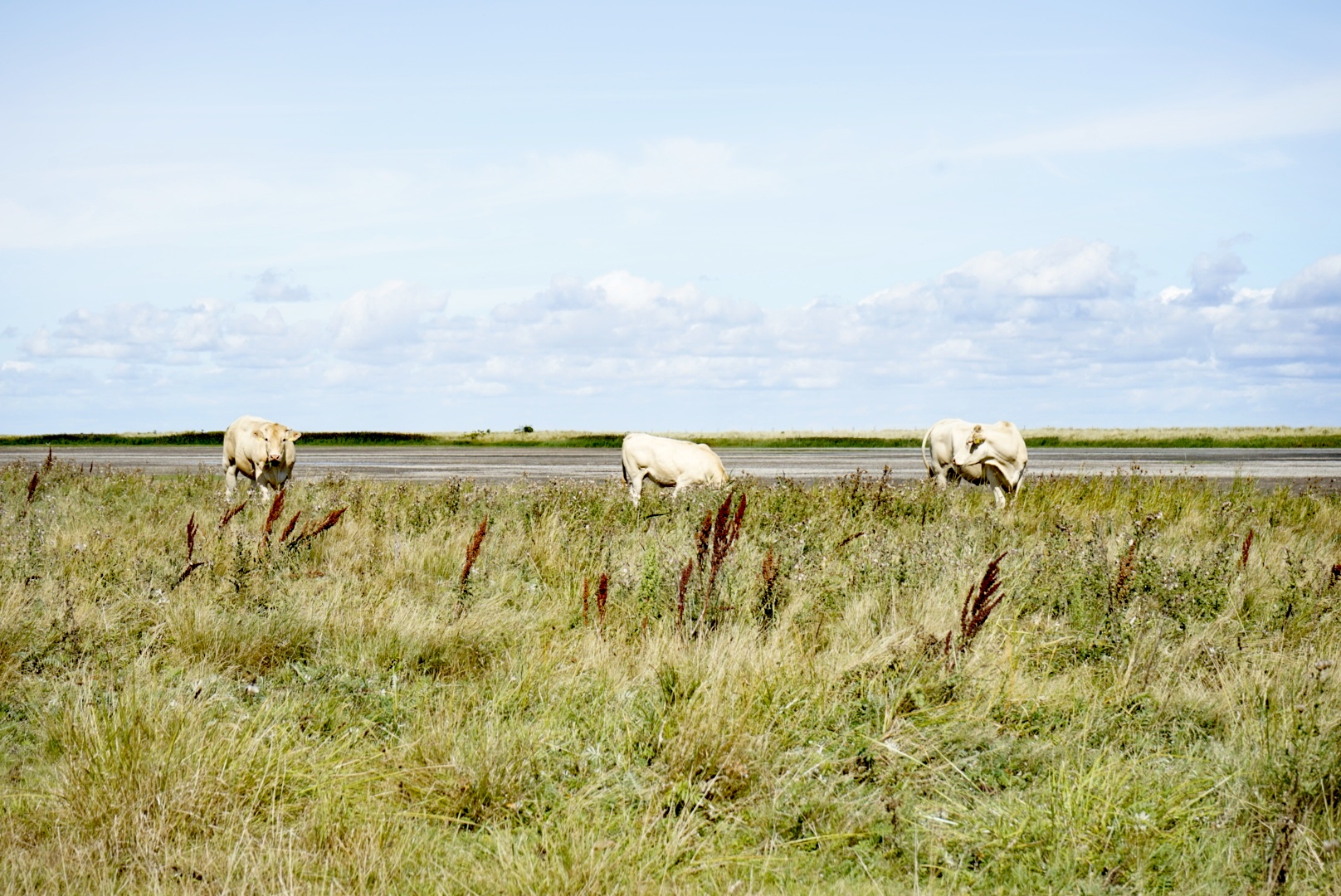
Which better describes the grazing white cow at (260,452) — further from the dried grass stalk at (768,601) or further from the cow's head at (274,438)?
the dried grass stalk at (768,601)

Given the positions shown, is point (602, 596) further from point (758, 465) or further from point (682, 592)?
point (758, 465)

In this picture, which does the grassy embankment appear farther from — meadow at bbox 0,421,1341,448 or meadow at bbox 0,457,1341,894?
meadow at bbox 0,457,1341,894

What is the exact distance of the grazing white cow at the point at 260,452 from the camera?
1652 cm

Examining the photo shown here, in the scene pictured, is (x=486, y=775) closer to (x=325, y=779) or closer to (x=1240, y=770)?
(x=325, y=779)

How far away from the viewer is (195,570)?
7.34 meters

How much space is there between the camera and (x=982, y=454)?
16656 mm

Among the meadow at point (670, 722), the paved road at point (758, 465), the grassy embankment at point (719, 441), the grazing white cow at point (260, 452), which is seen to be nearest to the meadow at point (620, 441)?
the grassy embankment at point (719, 441)

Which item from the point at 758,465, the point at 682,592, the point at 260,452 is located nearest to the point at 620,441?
the point at 758,465

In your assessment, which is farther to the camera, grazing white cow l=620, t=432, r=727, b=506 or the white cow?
the white cow

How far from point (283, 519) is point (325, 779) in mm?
7485

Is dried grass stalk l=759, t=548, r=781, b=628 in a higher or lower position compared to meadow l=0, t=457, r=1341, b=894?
higher

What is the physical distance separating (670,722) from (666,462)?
11.7m

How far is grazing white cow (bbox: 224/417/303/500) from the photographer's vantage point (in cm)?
1652

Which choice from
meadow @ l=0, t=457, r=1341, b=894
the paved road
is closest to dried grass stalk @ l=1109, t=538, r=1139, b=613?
meadow @ l=0, t=457, r=1341, b=894
